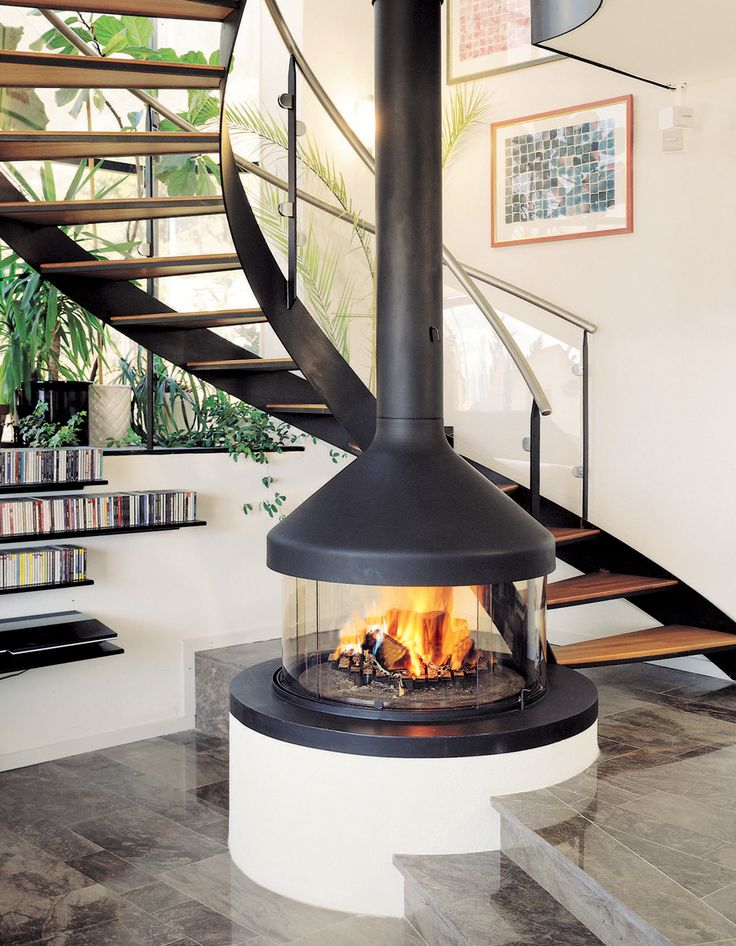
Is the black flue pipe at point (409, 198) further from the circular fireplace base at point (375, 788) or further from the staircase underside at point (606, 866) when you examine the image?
the staircase underside at point (606, 866)

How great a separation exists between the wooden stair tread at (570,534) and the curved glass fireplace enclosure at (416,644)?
3.35ft

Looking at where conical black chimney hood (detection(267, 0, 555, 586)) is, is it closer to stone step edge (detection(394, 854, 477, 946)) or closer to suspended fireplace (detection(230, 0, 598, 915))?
suspended fireplace (detection(230, 0, 598, 915))

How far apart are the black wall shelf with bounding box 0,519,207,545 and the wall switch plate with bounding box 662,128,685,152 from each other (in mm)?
2497

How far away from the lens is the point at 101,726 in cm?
416

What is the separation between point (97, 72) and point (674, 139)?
2.38m

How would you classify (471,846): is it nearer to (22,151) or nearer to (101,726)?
(101,726)

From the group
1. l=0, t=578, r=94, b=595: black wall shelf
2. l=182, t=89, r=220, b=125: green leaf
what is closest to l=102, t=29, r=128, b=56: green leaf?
l=182, t=89, r=220, b=125: green leaf

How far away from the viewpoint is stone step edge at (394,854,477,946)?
7.82ft

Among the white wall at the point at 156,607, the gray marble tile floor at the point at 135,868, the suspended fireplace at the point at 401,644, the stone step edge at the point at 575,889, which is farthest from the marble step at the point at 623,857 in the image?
the white wall at the point at 156,607

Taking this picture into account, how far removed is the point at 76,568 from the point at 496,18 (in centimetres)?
341

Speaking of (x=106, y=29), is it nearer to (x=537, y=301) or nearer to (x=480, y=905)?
(x=537, y=301)

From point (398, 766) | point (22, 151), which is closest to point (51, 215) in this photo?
point (22, 151)

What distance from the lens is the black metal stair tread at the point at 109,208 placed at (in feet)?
11.5

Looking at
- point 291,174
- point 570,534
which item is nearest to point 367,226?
point 291,174
